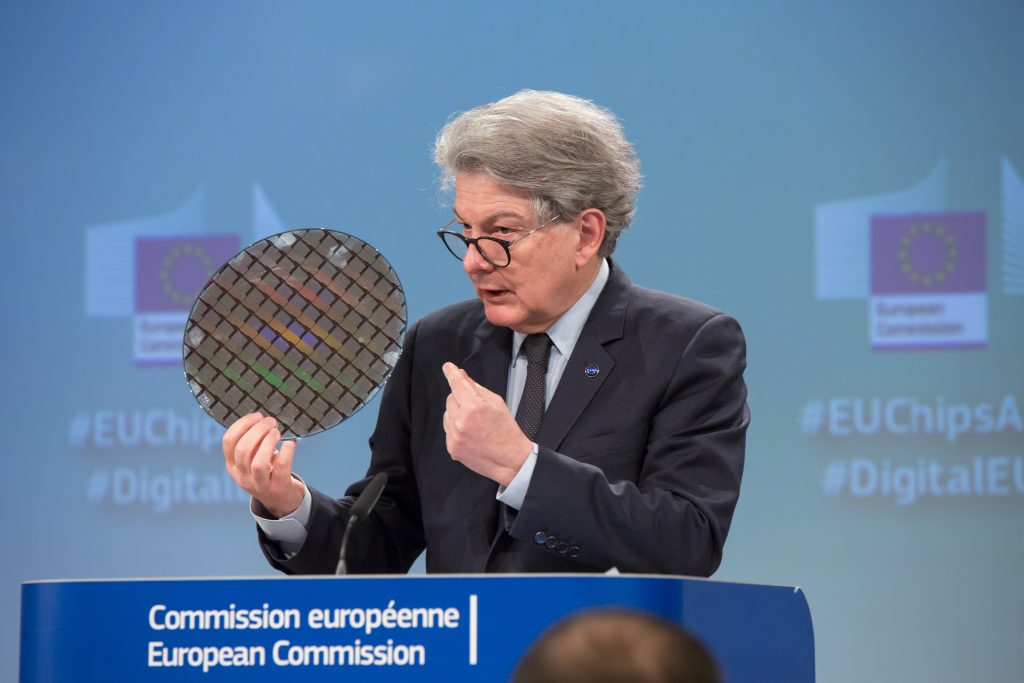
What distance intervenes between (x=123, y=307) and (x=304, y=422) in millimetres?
2529

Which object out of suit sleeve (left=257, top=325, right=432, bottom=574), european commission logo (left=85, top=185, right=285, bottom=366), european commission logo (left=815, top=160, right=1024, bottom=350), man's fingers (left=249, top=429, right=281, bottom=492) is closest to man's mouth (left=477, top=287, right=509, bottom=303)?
suit sleeve (left=257, top=325, right=432, bottom=574)

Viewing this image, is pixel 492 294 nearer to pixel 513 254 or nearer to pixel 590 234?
→ pixel 513 254

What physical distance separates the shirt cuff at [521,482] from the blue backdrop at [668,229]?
2.15m

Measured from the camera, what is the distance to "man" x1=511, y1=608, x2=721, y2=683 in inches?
28.5

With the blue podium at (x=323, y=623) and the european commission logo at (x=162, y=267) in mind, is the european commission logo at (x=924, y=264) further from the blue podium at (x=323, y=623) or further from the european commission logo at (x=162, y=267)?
the blue podium at (x=323, y=623)

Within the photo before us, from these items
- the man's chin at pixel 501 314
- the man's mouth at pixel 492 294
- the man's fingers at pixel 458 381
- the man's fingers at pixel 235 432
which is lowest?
the man's fingers at pixel 235 432

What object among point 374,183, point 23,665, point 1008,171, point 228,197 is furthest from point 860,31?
point 23,665

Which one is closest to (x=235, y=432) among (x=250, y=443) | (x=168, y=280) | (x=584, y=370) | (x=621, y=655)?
(x=250, y=443)

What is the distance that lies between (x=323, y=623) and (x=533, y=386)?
0.87m

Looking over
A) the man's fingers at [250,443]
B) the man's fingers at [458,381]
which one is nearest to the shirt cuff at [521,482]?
the man's fingers at [458,381]

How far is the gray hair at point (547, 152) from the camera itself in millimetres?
2211

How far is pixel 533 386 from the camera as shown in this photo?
2.29m

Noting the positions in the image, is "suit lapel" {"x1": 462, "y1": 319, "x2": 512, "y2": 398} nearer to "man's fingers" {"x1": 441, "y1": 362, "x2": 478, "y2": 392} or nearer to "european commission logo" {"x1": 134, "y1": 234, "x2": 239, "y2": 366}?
"man's fingers" {"x1": 441, "y1": 362, "x2": 478, "y2": 392}

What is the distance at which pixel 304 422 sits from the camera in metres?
2.06
